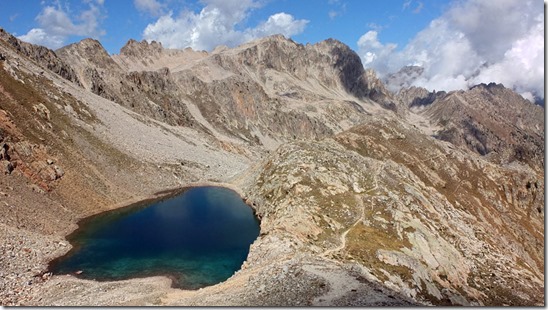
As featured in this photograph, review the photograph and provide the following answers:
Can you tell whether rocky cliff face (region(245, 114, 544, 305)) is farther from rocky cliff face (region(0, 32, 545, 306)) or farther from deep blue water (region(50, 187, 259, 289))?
deep blue water (region(50, 187, 259, 289))

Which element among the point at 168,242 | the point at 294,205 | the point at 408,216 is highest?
the point at 294,205

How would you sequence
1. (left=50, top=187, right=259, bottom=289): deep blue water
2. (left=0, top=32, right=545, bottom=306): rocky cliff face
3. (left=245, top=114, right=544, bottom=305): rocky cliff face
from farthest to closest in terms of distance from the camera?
(left=50, top=187, right=259, bottom=289): deep blue water
(left=245, top=114, right=544, bottom=305): rocky cliff face
(left=0, top=32, right=545, bottom=306): rocky cliff face

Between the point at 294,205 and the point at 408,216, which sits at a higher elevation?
the point at 294,205

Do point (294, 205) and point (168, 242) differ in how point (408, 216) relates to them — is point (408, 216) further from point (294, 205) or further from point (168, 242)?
point (168, 242)

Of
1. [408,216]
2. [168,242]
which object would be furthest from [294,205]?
[168,242]

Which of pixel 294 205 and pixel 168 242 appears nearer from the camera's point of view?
pixel 294 205

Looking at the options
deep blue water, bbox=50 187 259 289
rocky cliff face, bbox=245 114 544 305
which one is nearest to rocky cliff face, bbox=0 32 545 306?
rocky cliff face, bbox=245 114 544 305

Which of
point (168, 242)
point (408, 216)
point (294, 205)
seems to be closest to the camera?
point (294, 205)

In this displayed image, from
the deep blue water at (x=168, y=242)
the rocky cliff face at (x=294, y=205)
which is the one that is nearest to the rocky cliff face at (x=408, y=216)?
the rocky cliff face at (x=294, y=205)
